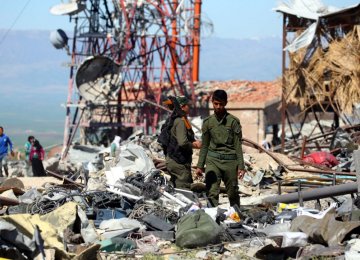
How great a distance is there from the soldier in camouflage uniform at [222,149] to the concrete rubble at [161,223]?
449mm

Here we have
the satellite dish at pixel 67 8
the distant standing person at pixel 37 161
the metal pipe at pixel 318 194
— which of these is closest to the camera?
the metal pipe at pixel 318 194

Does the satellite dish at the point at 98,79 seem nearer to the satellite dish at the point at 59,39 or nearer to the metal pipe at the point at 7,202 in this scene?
the satellite dish at the point at 59,39

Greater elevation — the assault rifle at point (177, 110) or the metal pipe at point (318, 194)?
the assault rifle at point (177, 110)

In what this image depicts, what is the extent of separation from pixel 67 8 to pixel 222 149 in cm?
2539

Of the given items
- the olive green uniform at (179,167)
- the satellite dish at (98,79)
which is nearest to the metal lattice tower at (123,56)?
the satellite dish at (98,79)

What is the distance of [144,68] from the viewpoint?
1507 inches

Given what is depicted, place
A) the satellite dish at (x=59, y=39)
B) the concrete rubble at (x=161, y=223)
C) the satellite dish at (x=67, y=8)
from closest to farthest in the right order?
the concrete rubble at (x=161, y=223) < the satellite dish at (x=67, y=8) < the satellite dish at (x=59, y=39)

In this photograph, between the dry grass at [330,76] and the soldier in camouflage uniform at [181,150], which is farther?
the dry grass at [330,76]

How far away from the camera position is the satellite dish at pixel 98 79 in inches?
1248

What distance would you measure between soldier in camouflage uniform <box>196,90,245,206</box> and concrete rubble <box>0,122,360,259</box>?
1.47 ft

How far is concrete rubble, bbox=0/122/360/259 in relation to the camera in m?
8.65

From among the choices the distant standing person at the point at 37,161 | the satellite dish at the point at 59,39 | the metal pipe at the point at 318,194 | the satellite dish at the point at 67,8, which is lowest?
the distant standing person at the point at 37,161

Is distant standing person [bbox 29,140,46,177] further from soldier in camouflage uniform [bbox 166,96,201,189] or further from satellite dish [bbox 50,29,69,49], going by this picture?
satellite dish [bbox 50,29,69,49]

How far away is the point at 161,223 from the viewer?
1015 centimetres
